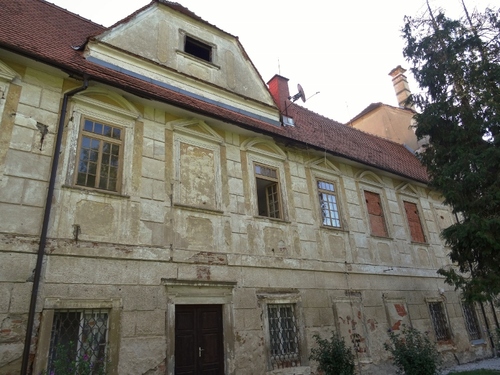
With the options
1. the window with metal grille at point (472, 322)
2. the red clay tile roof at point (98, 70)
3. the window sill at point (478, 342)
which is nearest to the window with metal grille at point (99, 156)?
the red clay tile roof at point (98, 70)

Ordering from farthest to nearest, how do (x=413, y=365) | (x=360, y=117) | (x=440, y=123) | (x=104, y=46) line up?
(x=360, y=117) < (x=440, y=123) < (x=104, y=46) < (x=413, y=365)

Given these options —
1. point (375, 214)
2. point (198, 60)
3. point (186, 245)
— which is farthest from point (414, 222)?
point (198, 60)

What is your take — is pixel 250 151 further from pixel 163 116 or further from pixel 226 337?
pixel 226 337

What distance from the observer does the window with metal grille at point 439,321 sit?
12.2 meters

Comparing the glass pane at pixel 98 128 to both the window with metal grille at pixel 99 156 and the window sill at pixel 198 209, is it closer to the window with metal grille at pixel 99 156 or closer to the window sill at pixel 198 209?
the window with metal grille at pixel 99 156

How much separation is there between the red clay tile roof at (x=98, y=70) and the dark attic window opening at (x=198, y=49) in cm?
78

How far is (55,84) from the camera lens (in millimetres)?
7520

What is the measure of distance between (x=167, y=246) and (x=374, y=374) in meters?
6.43

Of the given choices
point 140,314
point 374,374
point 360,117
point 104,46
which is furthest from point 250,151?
point 360,117

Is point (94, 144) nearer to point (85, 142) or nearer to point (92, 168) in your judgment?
point (85, 142)

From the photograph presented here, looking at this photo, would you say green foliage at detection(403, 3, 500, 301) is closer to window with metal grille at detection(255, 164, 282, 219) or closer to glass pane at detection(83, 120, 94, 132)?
window with metal grille at detection(255, 164, 282, 219)

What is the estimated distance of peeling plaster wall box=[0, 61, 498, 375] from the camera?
6.41 m

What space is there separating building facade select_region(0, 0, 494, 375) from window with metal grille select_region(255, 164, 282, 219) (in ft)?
0.13

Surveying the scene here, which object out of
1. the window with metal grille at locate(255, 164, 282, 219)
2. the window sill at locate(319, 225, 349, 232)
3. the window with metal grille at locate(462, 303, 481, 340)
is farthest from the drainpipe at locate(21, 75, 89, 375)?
the window with metal grille at locate(462, 303, 481, 340)
